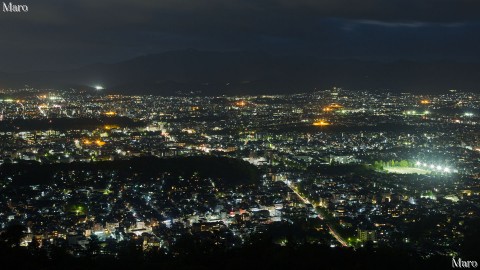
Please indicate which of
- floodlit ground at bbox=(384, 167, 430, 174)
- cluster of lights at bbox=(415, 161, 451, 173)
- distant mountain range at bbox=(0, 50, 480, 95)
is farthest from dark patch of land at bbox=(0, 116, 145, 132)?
distant mountain range at bbox=(0, 50, 480, 95)

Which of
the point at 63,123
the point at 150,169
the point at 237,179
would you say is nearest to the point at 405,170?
the point at 237,179

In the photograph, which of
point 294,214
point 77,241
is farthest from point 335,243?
point 77,241

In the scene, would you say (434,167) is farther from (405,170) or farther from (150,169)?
(150,169)

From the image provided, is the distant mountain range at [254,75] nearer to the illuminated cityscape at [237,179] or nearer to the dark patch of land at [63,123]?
the illuminated cityscape at [237,179]

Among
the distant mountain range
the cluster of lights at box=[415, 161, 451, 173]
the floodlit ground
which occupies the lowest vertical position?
the floodlit ground

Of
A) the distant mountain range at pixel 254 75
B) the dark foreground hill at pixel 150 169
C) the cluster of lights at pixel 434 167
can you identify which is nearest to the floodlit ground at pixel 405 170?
the cluster of lights at pixel 434 167

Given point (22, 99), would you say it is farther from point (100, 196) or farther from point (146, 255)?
point (146, 255)

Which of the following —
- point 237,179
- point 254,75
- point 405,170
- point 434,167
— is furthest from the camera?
point 254,75

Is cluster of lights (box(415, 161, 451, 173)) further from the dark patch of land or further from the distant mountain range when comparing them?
the distant mountain range
